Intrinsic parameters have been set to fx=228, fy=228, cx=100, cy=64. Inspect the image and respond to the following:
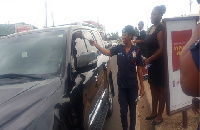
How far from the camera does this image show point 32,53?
3.07 metres

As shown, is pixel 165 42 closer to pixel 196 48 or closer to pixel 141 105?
pixel 196 48

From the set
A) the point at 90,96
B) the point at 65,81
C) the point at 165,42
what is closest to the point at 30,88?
the point at 65,81

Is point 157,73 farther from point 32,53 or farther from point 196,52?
point 196,52

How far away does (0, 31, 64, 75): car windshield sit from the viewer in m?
2.83

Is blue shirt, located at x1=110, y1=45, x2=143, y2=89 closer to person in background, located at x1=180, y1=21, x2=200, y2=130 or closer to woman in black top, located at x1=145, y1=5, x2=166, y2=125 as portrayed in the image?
woman in black top, located at x1=145, y1=5, x2=166, y2=125

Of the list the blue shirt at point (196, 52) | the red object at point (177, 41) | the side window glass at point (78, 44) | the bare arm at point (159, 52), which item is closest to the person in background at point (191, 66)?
the blue shirt at point (196, 52)

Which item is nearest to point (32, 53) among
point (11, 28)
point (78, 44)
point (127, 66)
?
point (78, 44)

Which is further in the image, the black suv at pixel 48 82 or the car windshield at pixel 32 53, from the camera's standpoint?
the car windshield at pixel 32 53

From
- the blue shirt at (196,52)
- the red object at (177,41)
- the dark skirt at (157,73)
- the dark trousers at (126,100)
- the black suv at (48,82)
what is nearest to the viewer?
the blue shirt at (196,52)

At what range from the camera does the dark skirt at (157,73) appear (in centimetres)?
405

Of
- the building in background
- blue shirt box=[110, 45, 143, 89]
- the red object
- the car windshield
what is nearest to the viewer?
the car windshield

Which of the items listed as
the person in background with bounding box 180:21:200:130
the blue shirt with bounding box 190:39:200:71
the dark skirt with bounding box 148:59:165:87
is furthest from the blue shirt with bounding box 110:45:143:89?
the blue shirt with bounding box 190:39:200:71

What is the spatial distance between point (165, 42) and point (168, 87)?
695mm

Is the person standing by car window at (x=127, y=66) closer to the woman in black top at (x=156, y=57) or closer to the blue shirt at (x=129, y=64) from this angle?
the blue shirt at (x=129, y=64)
